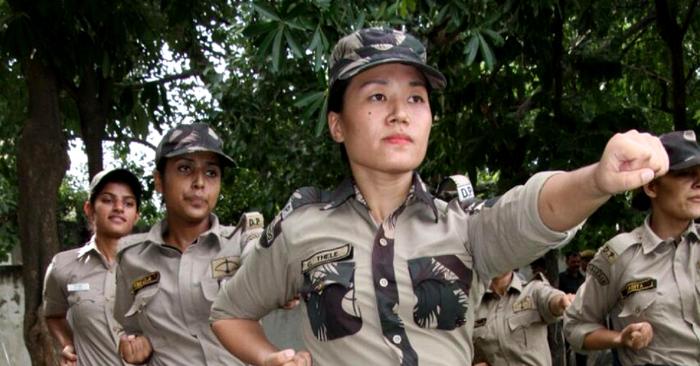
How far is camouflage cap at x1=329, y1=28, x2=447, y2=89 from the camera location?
2490mm

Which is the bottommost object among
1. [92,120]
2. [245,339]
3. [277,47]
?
[245,339]

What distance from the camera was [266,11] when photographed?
4.16m

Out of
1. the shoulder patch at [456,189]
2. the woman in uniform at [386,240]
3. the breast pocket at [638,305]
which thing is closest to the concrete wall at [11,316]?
the breast pocket at [638,305]

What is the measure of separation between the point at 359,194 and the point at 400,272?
0.28 metres

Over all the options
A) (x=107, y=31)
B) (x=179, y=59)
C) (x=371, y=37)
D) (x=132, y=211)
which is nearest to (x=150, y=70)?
(x=179, y=59)

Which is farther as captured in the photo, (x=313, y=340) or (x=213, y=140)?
(x=213, y=140)

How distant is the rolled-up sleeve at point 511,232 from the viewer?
7.07 feet

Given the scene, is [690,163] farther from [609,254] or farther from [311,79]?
[311,79]

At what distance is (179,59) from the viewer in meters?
8.95

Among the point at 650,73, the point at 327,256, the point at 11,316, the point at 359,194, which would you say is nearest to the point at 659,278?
the point at 359,194

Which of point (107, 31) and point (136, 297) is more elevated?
point (107, 31)

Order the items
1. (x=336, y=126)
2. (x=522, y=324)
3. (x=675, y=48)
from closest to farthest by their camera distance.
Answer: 1. (x=336, y=126)
2. (x=522, y=324)
3. (x=675, y=48)

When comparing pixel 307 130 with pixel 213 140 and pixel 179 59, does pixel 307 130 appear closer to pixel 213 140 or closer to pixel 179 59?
pixel 179 59

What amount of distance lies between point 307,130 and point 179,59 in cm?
130
